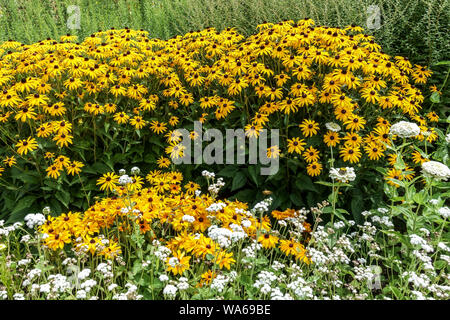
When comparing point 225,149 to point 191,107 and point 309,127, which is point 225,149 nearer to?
point 191,107

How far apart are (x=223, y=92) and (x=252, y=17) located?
3005 mm

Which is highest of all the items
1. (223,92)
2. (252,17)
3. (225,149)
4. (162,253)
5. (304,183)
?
(252,17)

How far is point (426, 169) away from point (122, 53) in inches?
112

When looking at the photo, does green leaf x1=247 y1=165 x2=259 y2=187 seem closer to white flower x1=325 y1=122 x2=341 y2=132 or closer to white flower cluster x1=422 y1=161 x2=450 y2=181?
white flower x1=325 y1=122 x2=341 y2=132

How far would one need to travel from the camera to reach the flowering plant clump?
2979 mm

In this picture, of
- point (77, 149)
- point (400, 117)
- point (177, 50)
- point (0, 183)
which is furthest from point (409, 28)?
point (0, 183)

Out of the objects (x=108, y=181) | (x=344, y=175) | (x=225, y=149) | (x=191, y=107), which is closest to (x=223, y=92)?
(x=191, y=107)

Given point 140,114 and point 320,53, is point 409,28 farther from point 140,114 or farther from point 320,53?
point 140,114

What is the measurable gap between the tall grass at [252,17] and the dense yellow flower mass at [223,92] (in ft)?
3.27

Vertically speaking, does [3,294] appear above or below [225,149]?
below

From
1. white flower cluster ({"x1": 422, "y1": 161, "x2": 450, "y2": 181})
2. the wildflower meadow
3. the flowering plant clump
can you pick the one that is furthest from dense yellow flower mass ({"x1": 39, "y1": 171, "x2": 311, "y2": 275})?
white flower cluster ({"x1": 422, "y1": 161, "x2": 450, "y2": 181})

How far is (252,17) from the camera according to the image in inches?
238

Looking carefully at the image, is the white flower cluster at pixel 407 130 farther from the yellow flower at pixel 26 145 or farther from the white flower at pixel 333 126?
the yellow flower at pixel 26 145

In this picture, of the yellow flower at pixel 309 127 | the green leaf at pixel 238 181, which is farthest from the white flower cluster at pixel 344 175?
the green leaf at pixel 238 181
